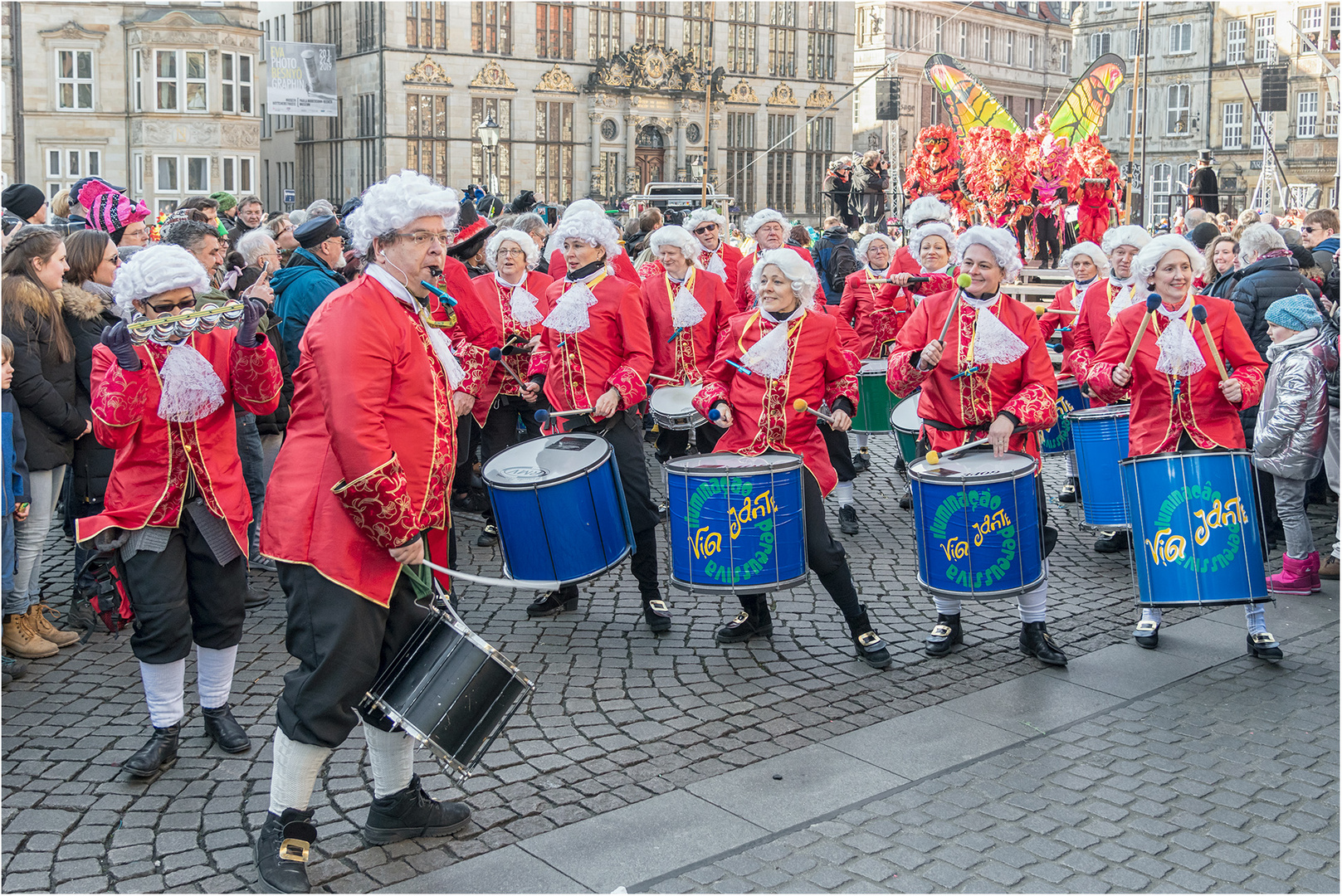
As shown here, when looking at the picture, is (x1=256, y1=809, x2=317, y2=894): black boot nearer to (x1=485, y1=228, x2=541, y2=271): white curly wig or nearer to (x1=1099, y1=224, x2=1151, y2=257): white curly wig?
(x1=485, y1=228, x2=541, y2=271): white curly wig

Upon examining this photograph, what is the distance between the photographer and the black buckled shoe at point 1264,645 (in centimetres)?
572

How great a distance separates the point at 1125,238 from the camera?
805cm

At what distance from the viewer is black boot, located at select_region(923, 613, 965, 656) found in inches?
232

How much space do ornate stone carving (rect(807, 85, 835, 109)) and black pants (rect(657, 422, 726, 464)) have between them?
40.4 meters

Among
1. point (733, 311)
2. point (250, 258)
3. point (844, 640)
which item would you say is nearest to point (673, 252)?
point (733, 311)

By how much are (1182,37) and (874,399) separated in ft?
172

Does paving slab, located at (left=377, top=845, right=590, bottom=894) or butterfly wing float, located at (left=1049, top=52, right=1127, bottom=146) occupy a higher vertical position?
butterfly wing float, located at (left=1049, top=52, right=1127, bottom=146)

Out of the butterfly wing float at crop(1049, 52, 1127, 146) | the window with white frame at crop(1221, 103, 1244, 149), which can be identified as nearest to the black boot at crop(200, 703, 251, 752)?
the butterfly wing float at crop(1049, 52, 1127, 146)

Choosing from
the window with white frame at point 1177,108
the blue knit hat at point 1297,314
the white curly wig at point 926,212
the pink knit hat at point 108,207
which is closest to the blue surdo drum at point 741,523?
the blue knit hat at point 1297,314

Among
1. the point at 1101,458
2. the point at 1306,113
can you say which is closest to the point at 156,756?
the point at 1101,458

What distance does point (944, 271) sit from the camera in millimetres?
9188

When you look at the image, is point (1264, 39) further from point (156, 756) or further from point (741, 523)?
point (156, 756)

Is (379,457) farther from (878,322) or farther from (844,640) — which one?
A: (878,322)

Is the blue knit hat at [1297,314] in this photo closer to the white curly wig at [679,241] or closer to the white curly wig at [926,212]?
the white curly wig at [679,241]
